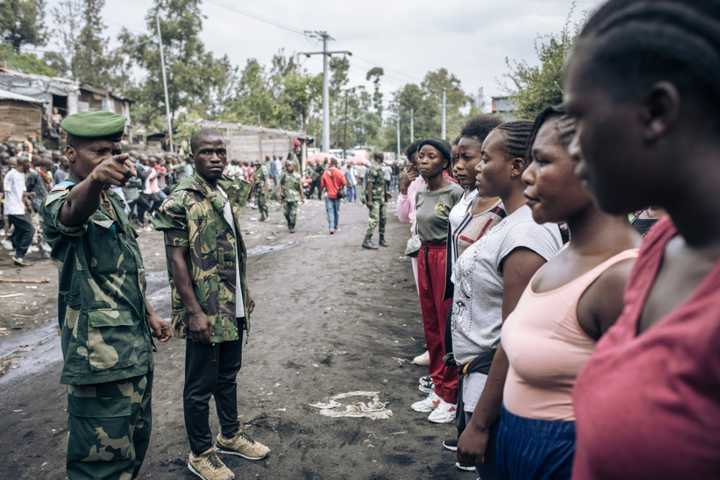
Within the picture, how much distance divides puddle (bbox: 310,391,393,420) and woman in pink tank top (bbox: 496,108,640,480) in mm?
2458

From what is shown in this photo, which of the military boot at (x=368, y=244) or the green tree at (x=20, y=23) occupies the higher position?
the green tree at (x=20, y=23)

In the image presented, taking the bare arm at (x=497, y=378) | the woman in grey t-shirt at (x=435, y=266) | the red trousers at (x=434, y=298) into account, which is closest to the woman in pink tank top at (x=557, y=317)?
the bare arm at (x=497, y=378)

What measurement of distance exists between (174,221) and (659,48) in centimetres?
286

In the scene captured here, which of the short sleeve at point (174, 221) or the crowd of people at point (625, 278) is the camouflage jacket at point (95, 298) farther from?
the crowd of people at point (625, 278)

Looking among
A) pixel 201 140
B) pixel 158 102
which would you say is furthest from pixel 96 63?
pixel 201 140

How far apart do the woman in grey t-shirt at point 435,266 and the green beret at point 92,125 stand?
2.36 m

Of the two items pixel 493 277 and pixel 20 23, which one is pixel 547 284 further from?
pixel 20 23

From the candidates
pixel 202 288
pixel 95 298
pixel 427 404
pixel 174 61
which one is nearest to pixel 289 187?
pixel 427 404

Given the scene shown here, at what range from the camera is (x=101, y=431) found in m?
2.58

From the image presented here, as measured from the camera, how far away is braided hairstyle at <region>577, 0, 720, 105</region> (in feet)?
2.65

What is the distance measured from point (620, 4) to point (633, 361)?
0.58 metres

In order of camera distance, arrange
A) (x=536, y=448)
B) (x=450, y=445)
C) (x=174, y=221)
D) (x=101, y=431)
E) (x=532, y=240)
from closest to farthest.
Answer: (x=536, y=448) < (x=532, y=240) < (x=101, y=431) < (x=174, y=221) < (x=450, y=445)

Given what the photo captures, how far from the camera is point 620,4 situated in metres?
0.93

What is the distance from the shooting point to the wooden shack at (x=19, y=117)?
55.8ft
